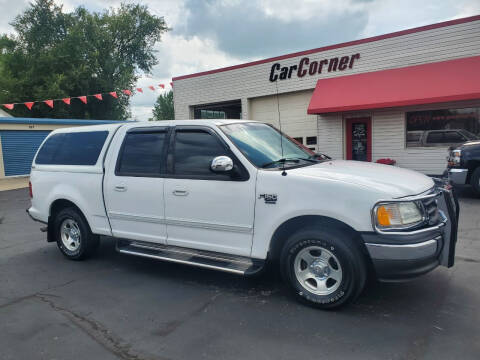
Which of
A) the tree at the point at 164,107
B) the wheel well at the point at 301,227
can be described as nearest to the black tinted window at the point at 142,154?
the wheel well at the point at 301,227

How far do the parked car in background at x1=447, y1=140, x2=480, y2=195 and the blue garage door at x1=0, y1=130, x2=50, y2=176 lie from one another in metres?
20.7

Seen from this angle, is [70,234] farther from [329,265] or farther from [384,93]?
[384,93]

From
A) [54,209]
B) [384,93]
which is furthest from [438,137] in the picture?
[54,209]

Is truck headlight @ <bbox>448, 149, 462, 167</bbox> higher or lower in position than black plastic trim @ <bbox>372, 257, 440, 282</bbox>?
higher

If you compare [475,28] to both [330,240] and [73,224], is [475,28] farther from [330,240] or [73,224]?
[73,224]

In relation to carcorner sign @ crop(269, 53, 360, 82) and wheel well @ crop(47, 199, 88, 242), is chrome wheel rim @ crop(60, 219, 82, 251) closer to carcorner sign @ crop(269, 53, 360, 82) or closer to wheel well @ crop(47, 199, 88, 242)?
wheel well @ crop(47, 199, 88, 242)

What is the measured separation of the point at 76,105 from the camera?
37.8 meters

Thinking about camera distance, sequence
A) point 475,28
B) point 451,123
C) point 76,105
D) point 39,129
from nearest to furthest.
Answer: point 475,28 < point 451,123 < point 39,129 < point 76,105

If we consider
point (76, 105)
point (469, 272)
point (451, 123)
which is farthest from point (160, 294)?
point (76, 105)

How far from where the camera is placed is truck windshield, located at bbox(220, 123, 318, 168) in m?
4.14

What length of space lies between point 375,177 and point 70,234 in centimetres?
434

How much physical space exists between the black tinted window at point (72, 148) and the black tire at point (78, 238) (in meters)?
0.74

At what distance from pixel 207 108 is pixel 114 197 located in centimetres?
1589

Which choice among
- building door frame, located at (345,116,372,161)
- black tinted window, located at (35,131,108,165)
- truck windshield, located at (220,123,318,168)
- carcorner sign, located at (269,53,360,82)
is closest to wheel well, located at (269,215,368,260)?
truck windshield, located at (220,123,318,168)
